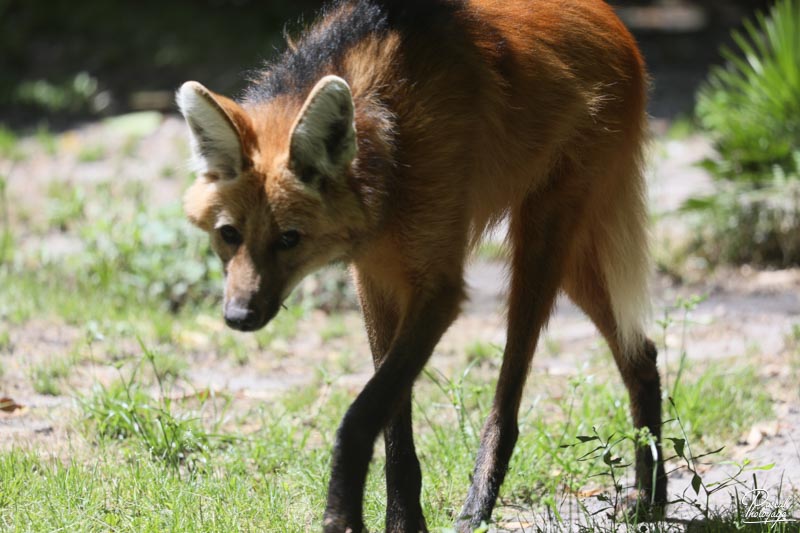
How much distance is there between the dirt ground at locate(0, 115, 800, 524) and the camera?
3.71 meters

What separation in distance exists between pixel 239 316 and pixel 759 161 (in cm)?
401

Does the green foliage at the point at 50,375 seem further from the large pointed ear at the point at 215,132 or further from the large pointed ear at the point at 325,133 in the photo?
the large pointed ear at the point at 325,133

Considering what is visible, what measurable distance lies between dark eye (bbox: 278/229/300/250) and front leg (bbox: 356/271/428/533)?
0.44 m

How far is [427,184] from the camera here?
9.16ft

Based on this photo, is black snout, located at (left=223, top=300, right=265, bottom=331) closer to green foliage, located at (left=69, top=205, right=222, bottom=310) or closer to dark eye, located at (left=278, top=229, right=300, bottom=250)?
dark eye, located at (left=278, top=229, right=300, bottom=250)

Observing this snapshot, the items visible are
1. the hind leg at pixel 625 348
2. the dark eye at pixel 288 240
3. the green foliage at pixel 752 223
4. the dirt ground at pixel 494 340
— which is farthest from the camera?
the green foliage at pixel 752 223

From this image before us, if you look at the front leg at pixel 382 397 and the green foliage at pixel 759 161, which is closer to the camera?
the front leg at pixel 382 397

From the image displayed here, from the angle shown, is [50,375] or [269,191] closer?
[269,191]

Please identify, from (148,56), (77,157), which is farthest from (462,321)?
(148,56)

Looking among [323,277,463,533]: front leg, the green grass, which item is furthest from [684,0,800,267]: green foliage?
[323,277,463,533]: front leg

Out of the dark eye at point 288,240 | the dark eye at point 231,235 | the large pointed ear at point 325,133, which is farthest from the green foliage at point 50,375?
the large pointed ear at point 325,133

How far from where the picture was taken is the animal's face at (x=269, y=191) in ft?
8.42

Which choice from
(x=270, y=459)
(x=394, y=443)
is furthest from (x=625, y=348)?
(x=270, y=459)

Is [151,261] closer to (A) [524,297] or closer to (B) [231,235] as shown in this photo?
(A) [524,297]
